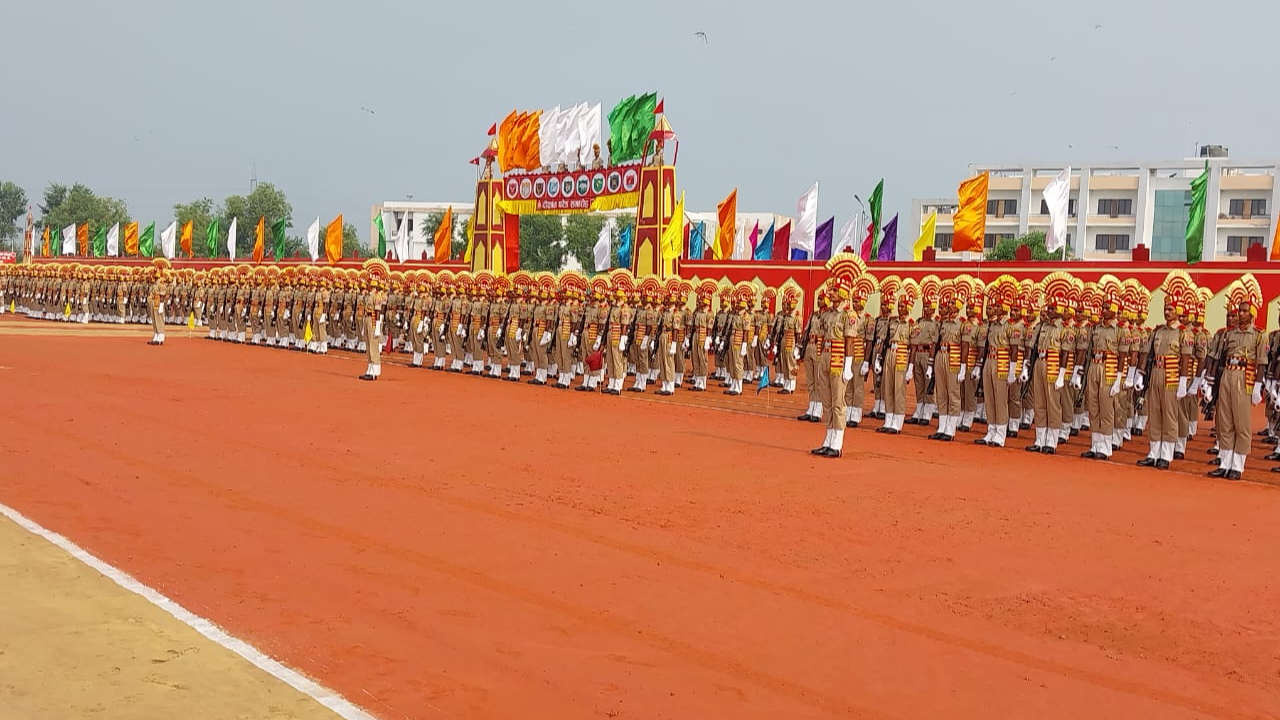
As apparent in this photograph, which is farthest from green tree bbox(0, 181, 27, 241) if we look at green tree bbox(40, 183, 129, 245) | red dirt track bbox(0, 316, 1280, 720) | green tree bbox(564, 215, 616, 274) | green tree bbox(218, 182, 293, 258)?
red dirt track bbox(0, 316, 1280, 720)

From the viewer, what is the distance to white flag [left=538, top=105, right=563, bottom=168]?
31.0m

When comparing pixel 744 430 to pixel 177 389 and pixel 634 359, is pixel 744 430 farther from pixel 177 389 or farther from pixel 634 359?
pixel 177 389

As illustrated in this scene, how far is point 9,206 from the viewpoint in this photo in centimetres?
11219

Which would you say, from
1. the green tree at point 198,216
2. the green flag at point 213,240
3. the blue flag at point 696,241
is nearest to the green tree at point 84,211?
the green tree at point 198,216

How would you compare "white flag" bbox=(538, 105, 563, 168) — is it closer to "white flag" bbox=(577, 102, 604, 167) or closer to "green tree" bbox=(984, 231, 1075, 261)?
"white flag" bbox=(577, 102, 604, 167)

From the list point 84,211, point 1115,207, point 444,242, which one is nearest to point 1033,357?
point 444,242

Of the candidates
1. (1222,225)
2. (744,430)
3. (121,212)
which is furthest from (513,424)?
(121,212)

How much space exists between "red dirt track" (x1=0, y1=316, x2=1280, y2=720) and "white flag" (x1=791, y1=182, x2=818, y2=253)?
15308mm

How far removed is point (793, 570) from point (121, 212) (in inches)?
3710

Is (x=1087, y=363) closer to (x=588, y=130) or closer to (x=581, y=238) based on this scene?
(x=588, y=130)

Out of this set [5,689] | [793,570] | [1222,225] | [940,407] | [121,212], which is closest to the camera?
[5,689]

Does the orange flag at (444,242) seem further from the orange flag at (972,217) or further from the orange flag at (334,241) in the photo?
the orange flag at (972,217)

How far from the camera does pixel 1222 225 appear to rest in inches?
1972

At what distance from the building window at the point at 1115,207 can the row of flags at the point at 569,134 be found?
107 feet
